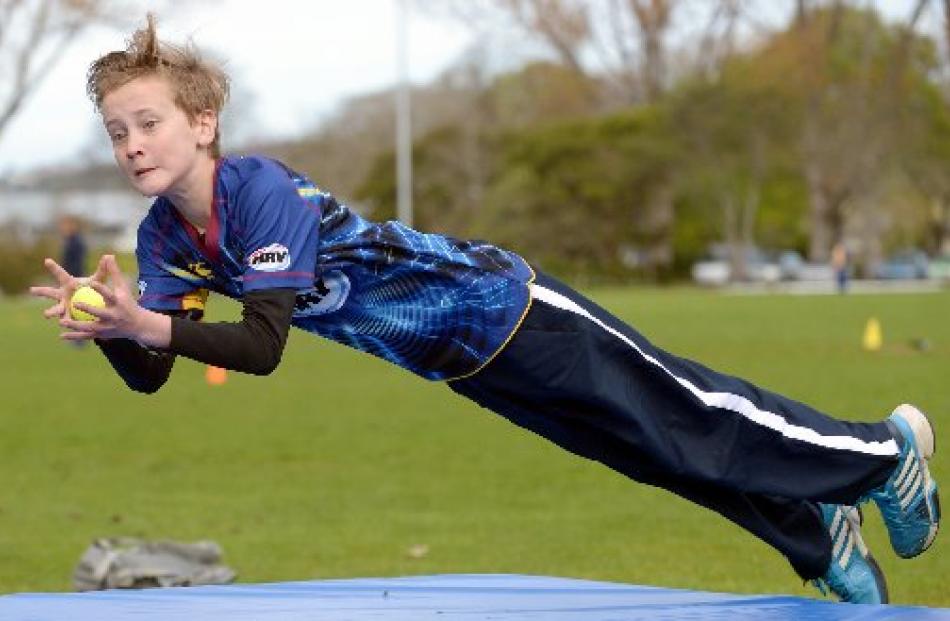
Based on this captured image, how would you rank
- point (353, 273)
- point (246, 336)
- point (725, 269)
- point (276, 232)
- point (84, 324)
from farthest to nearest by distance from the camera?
1. point (725, 269)
2. point (353, 273)
3. point (276, 232)
4. point (246, 336)
5. point (84, 324)

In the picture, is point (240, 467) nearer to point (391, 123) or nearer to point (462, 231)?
point (462, 231)

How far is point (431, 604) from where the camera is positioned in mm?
5625

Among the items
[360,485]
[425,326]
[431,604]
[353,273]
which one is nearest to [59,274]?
[353,273]

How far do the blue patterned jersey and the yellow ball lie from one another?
0.50 metres

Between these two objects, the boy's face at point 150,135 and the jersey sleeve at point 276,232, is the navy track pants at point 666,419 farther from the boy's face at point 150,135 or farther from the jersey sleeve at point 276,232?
the boy's face at point 150,135

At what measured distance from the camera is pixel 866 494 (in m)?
5.62

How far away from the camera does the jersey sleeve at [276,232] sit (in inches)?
185

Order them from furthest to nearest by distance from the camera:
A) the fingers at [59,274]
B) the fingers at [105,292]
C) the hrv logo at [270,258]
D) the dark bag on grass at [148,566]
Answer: the dark bag on grass at [148,566], the hrv logo at [270,258], the fingers at [59,274], the fingers at [105,292]

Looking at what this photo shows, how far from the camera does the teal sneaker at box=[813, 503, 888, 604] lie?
5781mm

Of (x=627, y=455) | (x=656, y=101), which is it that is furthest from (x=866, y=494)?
(x=656, y=101)

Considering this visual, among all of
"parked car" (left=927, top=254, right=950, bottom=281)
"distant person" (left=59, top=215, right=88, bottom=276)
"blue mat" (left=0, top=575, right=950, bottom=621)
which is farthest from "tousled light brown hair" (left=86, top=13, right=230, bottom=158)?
"parked car" (left=927, top=254, right=950, bottom=281)

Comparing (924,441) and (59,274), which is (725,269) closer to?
(924,441)

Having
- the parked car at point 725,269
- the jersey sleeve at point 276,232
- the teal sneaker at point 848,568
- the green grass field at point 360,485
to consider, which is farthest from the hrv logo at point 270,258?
the parked car at point 725,269

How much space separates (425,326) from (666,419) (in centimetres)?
77
